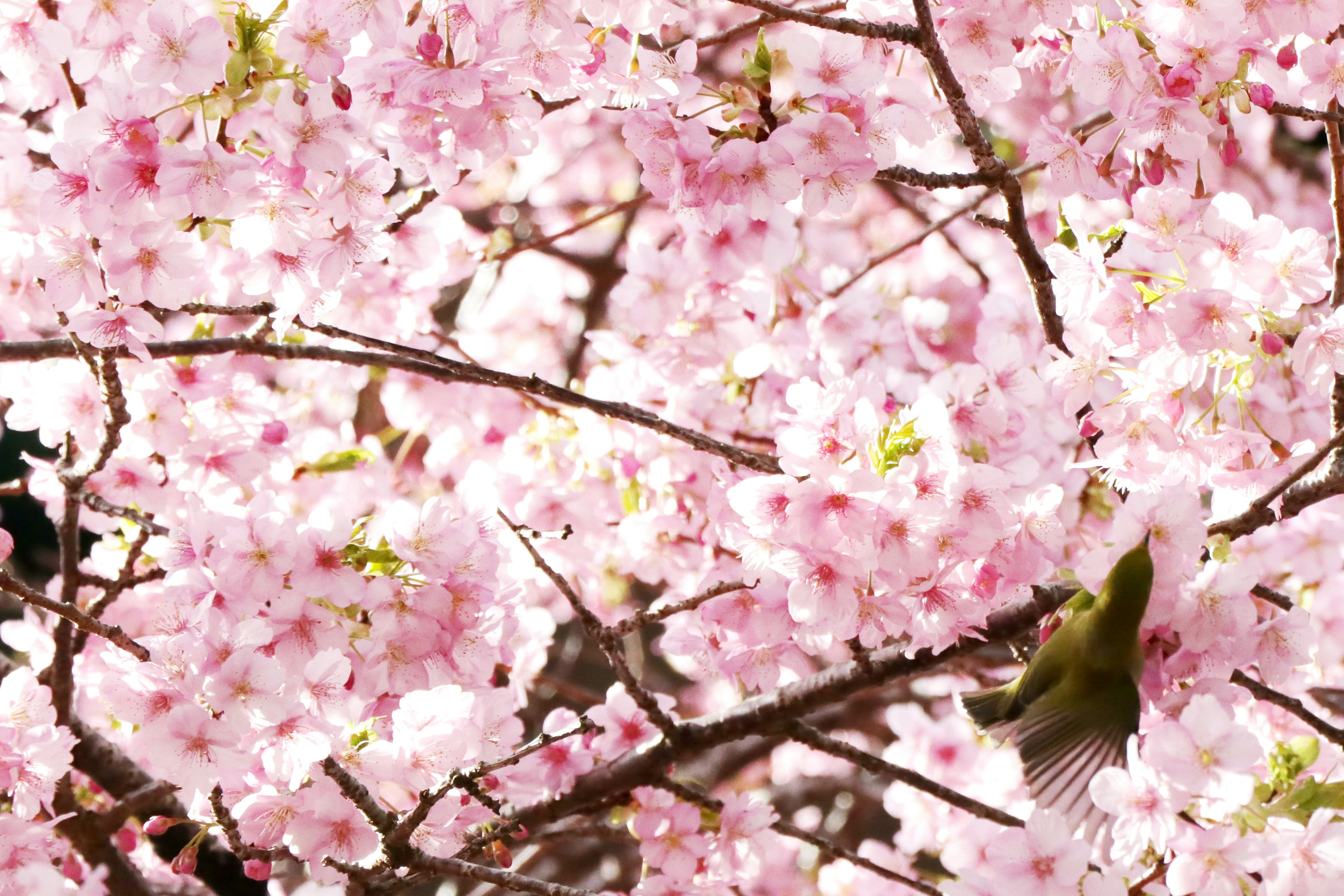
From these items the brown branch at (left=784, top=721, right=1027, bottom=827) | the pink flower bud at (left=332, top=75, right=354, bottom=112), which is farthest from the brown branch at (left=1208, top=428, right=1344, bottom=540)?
the pink flower bud at (left=332, top=75, right=354, bottom=112)

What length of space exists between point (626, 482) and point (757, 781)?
3.42 metres

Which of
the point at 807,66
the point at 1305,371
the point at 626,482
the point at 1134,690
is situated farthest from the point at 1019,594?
the point at 626,482

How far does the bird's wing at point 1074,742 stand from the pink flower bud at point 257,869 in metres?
1.01

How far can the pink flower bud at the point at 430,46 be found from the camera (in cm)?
158

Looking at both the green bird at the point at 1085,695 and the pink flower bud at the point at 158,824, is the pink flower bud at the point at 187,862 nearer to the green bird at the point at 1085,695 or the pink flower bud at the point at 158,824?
the pink flower bud at the point at 158,824

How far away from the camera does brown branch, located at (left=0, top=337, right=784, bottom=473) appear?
1853mm

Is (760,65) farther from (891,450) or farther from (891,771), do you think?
(891,771)

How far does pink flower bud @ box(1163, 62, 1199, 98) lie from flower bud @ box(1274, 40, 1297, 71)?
0.67 ft

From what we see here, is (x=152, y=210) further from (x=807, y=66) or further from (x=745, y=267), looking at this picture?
(x=745, y=267)

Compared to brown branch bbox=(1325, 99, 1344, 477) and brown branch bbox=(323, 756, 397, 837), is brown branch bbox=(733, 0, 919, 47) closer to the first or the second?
brown branch bbox=(1325, 99, 1344, 477)

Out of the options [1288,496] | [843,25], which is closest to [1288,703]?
[1288,496]

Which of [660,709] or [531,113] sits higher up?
[531,113]

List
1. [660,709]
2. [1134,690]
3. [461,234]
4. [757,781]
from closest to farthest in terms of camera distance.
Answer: [1134,690] < [660,709] < [461,234] < [757,781]

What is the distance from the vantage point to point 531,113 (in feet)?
5.71
